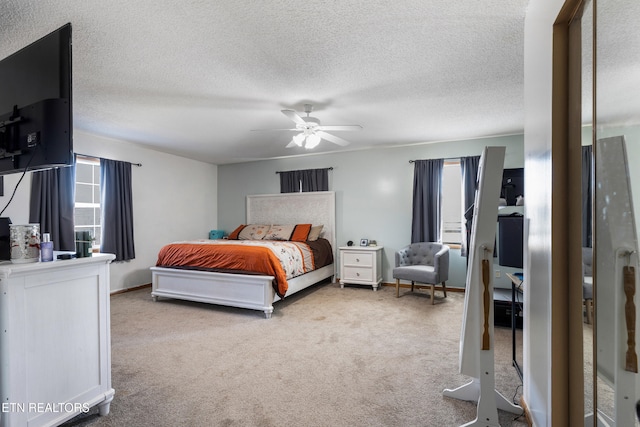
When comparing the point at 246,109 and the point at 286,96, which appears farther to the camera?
the point at 246,109

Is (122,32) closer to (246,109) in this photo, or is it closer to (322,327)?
(246,109)

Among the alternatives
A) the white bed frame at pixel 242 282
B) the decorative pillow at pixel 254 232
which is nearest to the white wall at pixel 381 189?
the white bed frame at pixel 242 282

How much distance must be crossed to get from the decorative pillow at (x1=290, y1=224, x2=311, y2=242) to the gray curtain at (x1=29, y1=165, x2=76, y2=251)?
2937 mm

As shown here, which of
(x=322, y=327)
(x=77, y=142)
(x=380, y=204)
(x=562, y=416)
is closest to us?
(x=562, y=416)

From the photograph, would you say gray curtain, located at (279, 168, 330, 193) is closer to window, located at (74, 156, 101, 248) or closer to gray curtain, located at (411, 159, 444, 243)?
gray curtain, located at (411, 159, 444, 243)

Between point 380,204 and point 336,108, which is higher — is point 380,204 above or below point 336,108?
below

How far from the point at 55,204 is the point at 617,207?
5.11 meters

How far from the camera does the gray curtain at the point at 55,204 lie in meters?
3.68

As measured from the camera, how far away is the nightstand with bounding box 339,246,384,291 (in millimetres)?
4812

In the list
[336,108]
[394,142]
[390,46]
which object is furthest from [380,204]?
[390,46]

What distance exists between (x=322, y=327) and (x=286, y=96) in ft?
7.69

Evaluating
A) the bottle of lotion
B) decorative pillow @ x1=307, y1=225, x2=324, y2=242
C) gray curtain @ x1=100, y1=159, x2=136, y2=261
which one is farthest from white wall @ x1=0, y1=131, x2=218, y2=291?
the bottle of lotion

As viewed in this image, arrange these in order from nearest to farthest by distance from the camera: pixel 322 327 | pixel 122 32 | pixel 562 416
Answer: pixel 562 416, pixel 122 32, pixel 322 327

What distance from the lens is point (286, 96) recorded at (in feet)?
9.72
